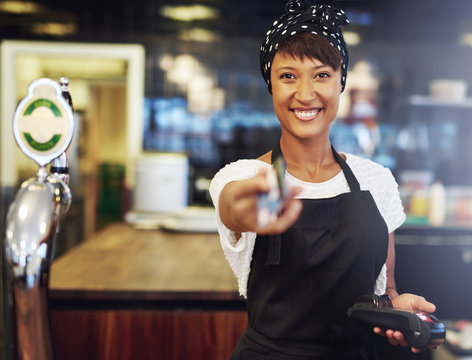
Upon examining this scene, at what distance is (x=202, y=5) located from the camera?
4.44 m

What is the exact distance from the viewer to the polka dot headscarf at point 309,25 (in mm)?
872

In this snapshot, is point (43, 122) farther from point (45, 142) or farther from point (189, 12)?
point (189, 12)

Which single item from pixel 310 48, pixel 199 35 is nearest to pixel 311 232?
pixel 310 48

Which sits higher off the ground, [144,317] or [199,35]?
[199,35]

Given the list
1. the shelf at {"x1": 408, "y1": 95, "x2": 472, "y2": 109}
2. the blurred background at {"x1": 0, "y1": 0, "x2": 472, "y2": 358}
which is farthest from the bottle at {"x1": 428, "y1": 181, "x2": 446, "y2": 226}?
the shelf at {"x1": 408, "y1": 95, "x2": 472, "y2": 109}

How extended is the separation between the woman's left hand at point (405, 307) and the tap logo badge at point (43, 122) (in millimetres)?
585

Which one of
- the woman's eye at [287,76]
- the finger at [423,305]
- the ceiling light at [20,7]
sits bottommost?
the finger at [423,305]

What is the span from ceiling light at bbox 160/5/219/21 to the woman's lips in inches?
152

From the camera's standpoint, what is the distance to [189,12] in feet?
14.7

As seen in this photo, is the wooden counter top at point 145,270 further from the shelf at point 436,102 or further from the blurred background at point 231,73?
the shelf at point 436,102

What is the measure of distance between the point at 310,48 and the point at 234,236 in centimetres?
36

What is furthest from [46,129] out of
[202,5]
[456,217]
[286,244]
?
[202,5]

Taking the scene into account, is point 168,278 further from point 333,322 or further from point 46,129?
point 46,129

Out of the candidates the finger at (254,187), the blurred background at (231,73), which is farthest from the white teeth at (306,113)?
the blurred background at (231,73)
